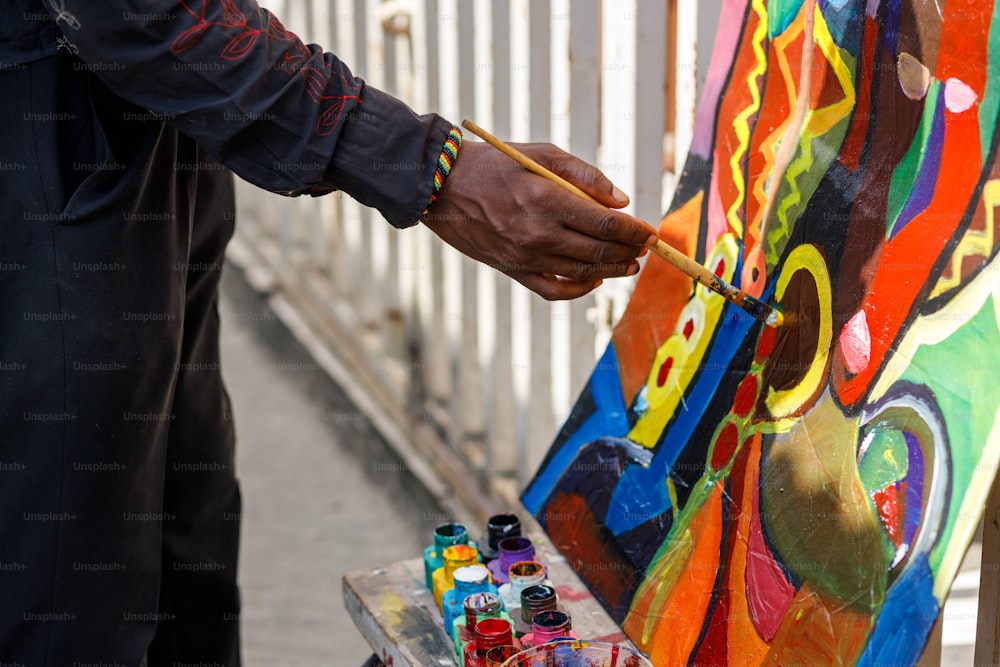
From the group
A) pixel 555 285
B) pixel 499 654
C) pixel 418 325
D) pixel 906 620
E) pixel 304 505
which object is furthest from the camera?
pixel 304 505

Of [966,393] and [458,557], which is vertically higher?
[966,393]

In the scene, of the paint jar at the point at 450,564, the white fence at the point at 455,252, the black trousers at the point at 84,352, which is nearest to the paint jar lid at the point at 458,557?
the paint jar at the point at 450,564

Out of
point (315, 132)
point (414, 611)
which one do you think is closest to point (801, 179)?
point (315, 132)

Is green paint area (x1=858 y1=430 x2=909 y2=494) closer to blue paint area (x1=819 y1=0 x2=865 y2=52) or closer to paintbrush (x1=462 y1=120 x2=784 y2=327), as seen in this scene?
paintbrush (x1=462 y1=120 x2=784 y2=327)

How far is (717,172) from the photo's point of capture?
135 cm

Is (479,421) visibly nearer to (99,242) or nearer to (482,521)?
(482,521)

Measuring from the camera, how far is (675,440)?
1.31 meters

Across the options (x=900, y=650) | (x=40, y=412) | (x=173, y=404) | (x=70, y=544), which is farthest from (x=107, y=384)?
(x=900, y=650)

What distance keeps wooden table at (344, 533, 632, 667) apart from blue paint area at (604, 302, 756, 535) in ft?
0.33

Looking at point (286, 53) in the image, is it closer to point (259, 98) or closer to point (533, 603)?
point (259, 98)

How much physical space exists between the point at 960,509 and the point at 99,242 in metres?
0.99

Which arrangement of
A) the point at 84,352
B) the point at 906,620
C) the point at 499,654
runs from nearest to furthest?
the point at 906,620, the point at 499,654, the point at 84,352

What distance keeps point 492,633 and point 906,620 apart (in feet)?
1.39

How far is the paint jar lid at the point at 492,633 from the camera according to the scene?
45.8 inches
